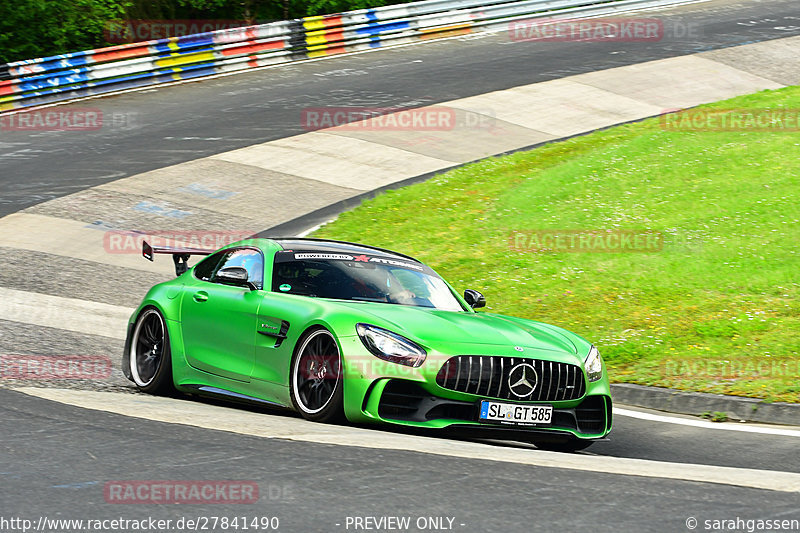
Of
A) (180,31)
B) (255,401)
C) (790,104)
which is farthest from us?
(180,31)

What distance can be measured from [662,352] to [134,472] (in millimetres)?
5806

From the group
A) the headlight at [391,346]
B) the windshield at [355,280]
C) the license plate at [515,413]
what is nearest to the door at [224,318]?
the windshield at [355,280]

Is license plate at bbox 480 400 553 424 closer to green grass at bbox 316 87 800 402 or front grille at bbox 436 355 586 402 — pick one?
front grille at bbox 436 355 586 402

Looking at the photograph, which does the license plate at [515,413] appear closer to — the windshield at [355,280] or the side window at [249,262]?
the windshield at [355,280]

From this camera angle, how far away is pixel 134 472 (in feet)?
17.9

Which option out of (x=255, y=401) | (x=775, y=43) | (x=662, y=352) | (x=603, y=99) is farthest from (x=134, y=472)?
(x=775, y=43)

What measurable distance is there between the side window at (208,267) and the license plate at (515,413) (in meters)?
2.85

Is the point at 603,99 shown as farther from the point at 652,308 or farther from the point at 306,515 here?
the point at 306,515

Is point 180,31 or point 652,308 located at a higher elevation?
point 180,31

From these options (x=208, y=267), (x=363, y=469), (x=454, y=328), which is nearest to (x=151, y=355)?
(x=208, y=267)

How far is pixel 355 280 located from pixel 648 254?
639 centimetres

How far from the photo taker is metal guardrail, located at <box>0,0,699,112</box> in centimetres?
2284

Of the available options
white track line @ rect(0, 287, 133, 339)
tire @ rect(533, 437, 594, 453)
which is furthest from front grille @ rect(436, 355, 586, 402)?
white track line @ rect(0, 287, 133, 339)

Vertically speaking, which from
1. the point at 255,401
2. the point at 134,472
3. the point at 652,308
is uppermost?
the point at 134,472
